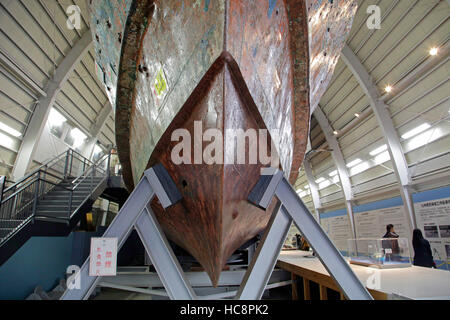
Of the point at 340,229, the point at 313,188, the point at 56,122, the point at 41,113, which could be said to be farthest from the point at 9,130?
the point at 313,188

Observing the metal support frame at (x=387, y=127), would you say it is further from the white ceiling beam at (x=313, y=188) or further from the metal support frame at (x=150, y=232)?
the metal support frame at (x=150, y=232)

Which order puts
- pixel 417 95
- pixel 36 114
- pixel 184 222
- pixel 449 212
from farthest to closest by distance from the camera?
pixel 36 114, pixel 417 95, pixel 449 212, pixel 184 222

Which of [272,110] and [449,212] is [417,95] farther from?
[272,110]

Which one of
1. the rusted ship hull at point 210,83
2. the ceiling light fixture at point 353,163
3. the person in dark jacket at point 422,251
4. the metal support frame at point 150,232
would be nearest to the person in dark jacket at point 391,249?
the person in dark jacket at point 422,251

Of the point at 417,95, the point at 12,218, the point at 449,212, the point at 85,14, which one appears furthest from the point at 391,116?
the point at 85,14

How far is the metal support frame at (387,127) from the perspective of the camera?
8.83m

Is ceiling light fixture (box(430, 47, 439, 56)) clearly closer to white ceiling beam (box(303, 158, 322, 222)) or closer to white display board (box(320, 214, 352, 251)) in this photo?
white display board (box(320, 214, 352, 251))

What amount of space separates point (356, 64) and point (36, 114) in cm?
1184

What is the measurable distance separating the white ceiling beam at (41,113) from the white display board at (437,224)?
41.4 feet

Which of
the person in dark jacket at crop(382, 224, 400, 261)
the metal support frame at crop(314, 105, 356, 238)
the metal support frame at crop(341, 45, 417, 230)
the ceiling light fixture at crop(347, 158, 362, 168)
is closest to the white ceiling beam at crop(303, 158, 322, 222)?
the metal support frame at crop(314, 105, 356, 238)

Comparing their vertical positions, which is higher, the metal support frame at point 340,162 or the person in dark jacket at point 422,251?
the metal support frame at point 340,162

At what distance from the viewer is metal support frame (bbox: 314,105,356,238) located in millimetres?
12176

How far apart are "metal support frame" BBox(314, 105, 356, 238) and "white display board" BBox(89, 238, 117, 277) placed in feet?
39.6

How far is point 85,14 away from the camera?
10.3m
